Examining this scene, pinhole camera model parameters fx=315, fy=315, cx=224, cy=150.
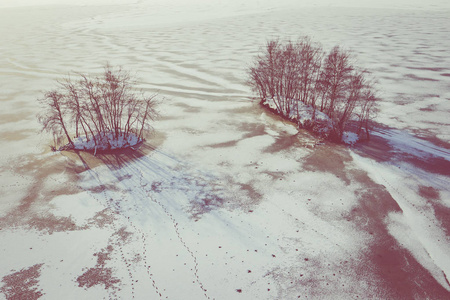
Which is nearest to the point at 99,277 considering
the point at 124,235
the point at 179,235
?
the point at 124,235

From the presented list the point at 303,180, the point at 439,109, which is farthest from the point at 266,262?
the point at 439,109

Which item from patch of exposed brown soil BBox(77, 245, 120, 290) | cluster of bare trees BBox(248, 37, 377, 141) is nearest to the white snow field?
patch of exposed brown soil BBox(77, 245, 120, 290)

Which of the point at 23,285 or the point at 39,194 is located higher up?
the point at 39,194

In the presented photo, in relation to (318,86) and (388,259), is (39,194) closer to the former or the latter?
(388,259)

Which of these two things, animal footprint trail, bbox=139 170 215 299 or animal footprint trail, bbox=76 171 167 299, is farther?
animal footprint trail, bbox=76 171 167 299

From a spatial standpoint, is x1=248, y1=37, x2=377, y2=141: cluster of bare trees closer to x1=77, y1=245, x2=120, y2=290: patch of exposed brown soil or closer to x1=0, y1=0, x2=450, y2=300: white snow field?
x1=0, y1=0, x2=450, y2=300: white snow field

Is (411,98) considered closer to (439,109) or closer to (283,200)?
(439,109)

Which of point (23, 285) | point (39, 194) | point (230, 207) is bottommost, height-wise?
point (230, 207)
